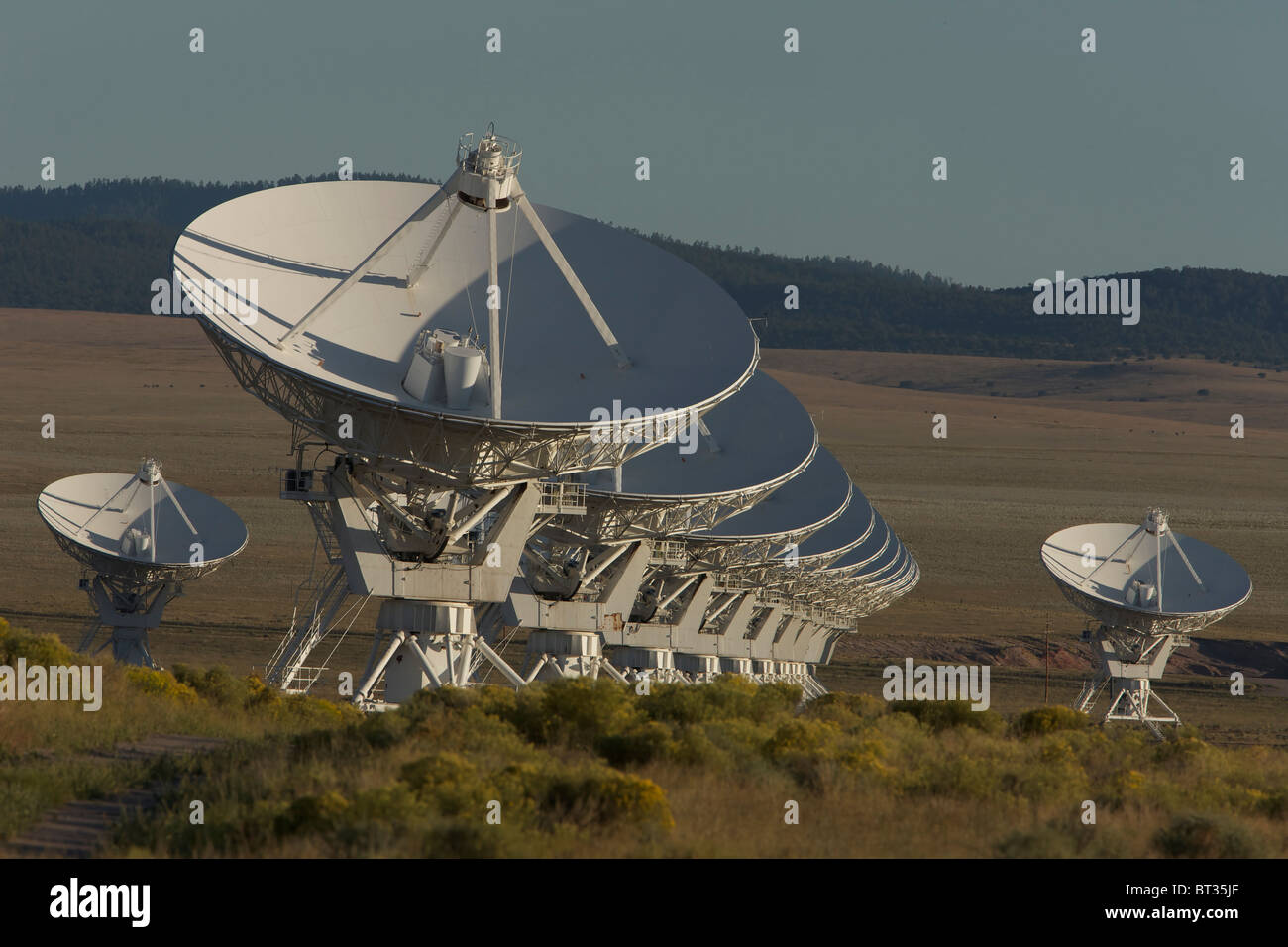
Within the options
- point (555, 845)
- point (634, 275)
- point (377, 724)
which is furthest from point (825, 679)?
point (555, 845)

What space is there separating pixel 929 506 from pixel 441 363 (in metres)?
93.0

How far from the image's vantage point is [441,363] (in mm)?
27266

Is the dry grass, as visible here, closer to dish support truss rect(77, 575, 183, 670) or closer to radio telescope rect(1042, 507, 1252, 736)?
dish support truss rect(77, 575, 183, 670)

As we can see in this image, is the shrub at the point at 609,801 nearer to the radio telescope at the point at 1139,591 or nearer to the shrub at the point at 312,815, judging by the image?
the shrub at the point at 312,815

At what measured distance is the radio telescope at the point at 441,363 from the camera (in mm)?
26297

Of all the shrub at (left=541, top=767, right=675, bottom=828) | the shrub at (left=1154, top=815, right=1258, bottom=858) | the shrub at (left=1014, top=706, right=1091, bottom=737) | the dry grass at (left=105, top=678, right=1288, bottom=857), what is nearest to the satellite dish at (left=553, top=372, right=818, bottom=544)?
the shrub at (left=1014, top=706, right=1091, bottom=737)

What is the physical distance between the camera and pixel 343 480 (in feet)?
89.4

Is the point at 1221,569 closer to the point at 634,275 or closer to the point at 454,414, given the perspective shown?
the point at 634,275

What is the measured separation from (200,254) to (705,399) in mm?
9091

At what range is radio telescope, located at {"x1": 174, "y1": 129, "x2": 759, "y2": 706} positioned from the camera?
2630cm

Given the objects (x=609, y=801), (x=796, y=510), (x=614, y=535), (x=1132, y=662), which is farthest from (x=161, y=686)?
(x=1132, y=662)

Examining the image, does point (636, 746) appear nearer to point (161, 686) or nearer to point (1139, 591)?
point (161, 686)

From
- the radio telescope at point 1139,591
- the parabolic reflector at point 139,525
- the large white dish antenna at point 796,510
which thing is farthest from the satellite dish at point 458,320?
the radio telescope at point 1139,591

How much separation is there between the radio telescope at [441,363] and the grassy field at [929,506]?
89.6ft
